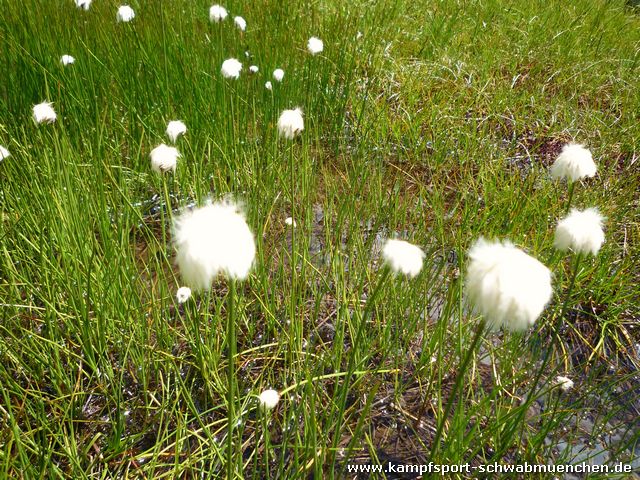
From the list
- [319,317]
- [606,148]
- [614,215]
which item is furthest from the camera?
[606,148]

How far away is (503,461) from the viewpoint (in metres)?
1.22

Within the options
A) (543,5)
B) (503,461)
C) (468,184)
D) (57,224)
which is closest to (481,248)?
(503,461)

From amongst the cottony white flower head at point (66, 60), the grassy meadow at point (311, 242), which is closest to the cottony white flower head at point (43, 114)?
the grassy meadow at point (311, 242)

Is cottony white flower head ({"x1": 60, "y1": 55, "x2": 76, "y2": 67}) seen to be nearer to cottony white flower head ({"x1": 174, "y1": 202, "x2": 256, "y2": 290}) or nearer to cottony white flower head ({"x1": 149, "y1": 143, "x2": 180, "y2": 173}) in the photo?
cottony white flower head ({"x1": 149, "y1": 143, "x2": 180, "y2": 173})

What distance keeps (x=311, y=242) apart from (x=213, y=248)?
1411 millimetres

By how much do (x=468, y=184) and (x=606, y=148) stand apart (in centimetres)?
90

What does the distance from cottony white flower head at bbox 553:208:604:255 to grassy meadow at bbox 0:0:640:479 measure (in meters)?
0.35

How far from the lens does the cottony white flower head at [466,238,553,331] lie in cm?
61

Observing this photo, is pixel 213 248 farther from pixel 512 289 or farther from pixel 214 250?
pixel 512 289

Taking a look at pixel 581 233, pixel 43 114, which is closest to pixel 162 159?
pixel 43 114

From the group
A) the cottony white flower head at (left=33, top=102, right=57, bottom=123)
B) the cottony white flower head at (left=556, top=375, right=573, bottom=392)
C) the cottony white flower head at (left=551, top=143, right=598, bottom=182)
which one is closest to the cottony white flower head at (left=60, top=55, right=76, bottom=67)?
the cottony white flower head at (left=33, top=102, right=57, bottom=123)

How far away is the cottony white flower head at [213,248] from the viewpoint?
1.94 ft

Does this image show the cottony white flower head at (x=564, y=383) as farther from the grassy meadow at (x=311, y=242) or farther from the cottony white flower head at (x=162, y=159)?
the cottony white flower head at (x=162, y=159)

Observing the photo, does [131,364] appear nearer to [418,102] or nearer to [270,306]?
[270,306]
